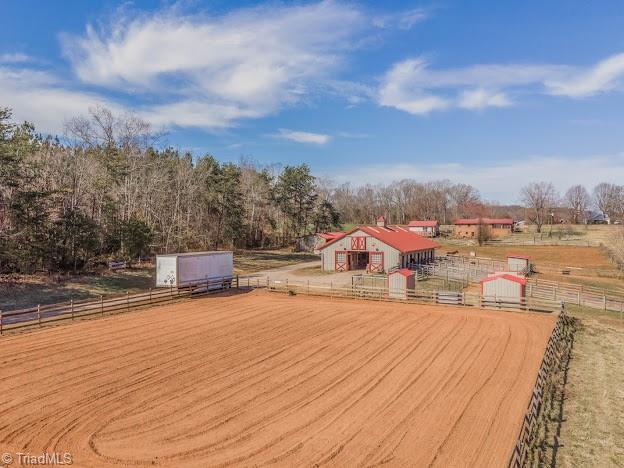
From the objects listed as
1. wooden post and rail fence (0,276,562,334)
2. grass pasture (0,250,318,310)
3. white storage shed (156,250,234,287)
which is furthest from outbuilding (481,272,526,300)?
grass pasture (0,250,318,310)

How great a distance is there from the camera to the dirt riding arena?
1012cm

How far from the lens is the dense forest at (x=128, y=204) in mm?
32469

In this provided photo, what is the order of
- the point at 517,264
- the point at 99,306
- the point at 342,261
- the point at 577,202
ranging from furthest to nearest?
1. the point at 577,202
2. the point at 517,264
3. the point at 342,261
4. the point at 99,306

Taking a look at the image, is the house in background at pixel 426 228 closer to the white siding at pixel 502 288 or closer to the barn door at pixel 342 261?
the barn door at pixel 342 261

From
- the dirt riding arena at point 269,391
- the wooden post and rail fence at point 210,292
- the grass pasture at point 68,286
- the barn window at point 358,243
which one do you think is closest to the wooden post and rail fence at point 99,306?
the wooden post and rail fence at point 210,292

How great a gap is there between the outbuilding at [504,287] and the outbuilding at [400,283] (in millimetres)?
4825

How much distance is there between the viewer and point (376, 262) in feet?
139

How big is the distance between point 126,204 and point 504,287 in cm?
3941

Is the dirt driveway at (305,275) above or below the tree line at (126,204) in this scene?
below

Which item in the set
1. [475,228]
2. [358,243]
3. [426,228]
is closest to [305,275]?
[358,243]

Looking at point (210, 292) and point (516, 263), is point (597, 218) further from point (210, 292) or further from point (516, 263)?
point (210, 292)

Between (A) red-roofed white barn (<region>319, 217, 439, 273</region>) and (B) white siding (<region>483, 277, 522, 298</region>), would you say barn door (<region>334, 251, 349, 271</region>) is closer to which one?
(A) red-roofed white barn (<region>319, 217, 439, 273</region>)

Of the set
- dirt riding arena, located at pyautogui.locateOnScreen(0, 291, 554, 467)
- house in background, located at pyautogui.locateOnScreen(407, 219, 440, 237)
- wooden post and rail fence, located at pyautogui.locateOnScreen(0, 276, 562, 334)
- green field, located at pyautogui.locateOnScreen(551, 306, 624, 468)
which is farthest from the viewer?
house in background, located at pyautogui.locateOnScreen(407, 219, 440, 237)

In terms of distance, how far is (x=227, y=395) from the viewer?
13.1 metres
